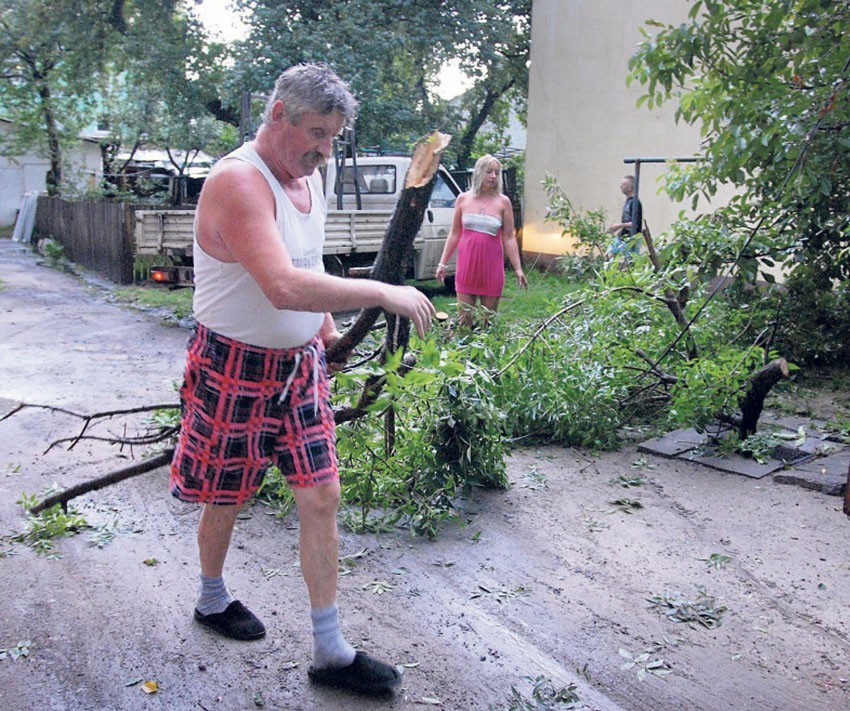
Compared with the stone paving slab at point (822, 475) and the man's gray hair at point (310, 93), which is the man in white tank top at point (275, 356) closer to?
the man's gray hair at point (310, 93)

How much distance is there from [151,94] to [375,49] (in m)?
8.02

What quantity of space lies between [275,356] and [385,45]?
15.6 metres

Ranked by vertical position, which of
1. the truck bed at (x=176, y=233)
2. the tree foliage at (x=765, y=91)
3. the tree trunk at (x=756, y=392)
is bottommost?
the tree trunk at (x=756, y=392)

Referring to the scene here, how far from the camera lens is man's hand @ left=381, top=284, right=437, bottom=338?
7.99ft

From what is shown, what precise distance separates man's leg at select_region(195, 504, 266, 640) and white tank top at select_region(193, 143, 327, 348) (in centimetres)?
70

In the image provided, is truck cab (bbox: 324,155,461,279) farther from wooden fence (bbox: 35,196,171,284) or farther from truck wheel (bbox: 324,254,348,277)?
wooden fence (bbox: 35,196,171,284)

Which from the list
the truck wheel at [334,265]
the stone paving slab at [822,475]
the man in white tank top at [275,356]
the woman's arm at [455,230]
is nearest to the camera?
the man in white tank top at [275,356]

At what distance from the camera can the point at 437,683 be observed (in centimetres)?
289

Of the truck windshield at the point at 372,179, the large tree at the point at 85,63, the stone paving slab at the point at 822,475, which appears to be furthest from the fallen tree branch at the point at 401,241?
the large tree at the point at 85,63

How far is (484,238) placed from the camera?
7.06 metres

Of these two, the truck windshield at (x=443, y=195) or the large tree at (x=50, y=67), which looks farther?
the large tree at (x=50, y=67)

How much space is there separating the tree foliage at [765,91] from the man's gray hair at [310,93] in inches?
113

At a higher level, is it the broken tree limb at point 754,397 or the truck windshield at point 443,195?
the truck windshield at point 443,195

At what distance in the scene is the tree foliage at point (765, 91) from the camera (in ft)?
16.6
